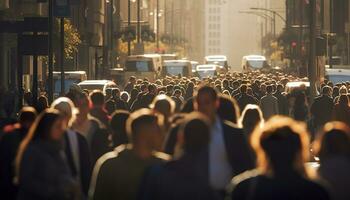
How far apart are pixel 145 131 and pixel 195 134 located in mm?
749

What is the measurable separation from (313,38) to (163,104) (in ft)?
65.9

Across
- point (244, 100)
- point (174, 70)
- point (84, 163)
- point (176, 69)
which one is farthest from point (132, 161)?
point (174, 70)

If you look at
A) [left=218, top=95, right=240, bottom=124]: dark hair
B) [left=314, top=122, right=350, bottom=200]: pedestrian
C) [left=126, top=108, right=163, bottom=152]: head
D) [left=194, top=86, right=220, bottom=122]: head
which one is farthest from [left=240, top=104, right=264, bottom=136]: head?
[left=126, top=108, right=163, bottom=152]: head

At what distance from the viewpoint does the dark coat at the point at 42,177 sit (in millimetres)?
9648

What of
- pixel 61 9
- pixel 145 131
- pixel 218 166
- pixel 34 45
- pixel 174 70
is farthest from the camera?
pixel 174 70

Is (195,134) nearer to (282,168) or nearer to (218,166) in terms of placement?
(282,168)

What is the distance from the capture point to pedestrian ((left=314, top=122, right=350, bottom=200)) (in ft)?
30.3

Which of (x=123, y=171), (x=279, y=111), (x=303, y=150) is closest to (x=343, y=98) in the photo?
(x=279, y=111)

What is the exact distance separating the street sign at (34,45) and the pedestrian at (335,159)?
2117cm

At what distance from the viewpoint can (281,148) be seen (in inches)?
312

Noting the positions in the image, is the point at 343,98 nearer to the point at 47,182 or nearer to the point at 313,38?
the point at 313,38

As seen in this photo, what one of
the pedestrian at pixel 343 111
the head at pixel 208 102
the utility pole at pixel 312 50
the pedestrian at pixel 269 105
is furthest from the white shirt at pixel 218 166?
the utility pole at pixel 312 50

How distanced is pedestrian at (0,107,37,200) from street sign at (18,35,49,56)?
1807 cm

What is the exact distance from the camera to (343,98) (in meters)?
22.5
